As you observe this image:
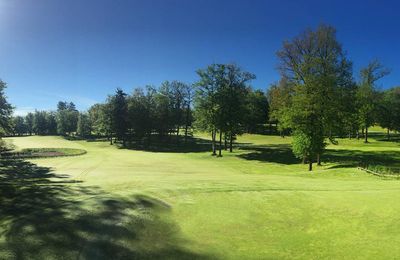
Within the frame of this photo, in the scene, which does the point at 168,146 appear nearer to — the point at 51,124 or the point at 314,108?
the point at 314,108

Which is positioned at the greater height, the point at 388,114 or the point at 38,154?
the point at 388,114

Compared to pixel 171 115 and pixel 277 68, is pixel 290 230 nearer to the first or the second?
pixel 277 68

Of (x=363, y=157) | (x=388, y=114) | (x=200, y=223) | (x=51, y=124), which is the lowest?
(x=200, y=223)

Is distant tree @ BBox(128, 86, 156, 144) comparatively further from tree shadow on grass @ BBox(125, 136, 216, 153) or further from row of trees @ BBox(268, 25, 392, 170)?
row of trees @ BBox(268, 25, 392, 170)

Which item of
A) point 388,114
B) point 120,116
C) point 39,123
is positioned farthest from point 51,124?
point 388,114

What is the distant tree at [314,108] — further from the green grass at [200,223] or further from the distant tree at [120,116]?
the distant tree at [120,116]

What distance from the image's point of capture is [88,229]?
14.5 meters

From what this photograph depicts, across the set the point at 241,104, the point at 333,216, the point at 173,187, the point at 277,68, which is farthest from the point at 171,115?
the point at 333,216

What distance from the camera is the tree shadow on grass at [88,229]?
12.8 metres

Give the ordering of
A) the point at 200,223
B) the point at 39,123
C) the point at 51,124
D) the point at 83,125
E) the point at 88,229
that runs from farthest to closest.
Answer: the point at 51,124 → the point at 39,123 → the point at 83,125 → the point at 200,223 → the point at 88,229

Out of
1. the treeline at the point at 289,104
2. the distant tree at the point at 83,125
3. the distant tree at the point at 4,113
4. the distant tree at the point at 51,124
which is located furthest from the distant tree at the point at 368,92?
the distant tree at the point at 51,124

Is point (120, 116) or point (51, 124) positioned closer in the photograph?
point (120, 116)

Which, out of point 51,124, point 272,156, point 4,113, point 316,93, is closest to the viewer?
point 316,93

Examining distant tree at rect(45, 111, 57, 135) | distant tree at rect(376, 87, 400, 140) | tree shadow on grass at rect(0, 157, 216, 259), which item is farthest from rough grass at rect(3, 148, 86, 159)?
distant tree at rect(45, 111, 57, 135)
